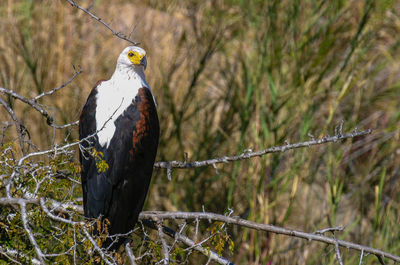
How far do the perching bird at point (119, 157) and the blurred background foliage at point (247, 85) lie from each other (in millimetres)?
2159

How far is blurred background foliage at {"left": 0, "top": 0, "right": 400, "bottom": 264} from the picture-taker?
6.02 meters

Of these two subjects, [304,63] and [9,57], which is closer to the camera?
[304,63]

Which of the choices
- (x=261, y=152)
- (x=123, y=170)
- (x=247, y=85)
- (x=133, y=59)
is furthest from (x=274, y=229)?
(x=247, y=85)

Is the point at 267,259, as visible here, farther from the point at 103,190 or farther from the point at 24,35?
the point at 24,35

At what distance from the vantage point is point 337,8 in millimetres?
6770

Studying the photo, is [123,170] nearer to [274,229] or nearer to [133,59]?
[133,59]

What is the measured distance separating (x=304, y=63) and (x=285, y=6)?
3.50 feet

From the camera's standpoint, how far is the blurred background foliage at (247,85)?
19.7 feet

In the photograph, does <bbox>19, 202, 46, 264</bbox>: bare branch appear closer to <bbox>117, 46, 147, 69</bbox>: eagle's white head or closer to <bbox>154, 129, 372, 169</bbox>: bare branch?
<bbox>154, 129, 372, 169</bbox>: bare branch

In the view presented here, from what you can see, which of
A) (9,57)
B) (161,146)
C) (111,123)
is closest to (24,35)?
(9,57)

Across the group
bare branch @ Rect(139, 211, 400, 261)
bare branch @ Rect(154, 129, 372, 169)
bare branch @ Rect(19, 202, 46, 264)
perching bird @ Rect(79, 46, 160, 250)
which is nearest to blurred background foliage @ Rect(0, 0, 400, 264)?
perching bird @ Rect(79, 46, 160, 250)

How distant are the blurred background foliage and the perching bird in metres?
2.16

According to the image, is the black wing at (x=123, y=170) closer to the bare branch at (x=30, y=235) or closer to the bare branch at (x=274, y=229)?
the bare branch at (x=274, y=229)

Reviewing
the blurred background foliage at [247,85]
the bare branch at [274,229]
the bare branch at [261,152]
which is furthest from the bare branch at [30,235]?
the blurred background foliage at [247,85]
